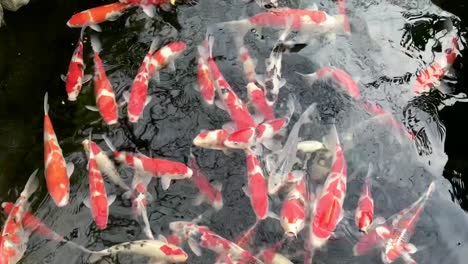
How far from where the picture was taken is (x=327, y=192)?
426 cm

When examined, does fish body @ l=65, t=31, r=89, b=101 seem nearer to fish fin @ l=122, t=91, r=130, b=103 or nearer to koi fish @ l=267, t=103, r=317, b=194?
fish fin @ l=122, t=91, r=130, b=103

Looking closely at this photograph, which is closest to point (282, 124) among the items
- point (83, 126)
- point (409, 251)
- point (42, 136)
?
point (409, 251)

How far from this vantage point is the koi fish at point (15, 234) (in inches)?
159

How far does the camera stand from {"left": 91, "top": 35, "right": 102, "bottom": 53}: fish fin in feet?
17.6

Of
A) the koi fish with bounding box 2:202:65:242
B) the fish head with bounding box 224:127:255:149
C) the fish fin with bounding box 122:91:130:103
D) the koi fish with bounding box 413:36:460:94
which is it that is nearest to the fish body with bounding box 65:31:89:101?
the fish fin with bounding box 122:91:130:103

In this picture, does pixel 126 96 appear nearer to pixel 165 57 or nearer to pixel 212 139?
pixel 165 57

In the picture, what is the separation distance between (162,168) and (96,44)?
1689 millimetres

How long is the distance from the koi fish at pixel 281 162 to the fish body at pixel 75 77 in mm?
1827

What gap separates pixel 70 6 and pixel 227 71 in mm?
1777

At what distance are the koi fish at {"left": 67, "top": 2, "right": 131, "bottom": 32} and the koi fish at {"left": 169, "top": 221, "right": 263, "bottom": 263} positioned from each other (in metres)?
2.23

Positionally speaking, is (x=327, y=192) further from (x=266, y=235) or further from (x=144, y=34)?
(x=144, y=34)

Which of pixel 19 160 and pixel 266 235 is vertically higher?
pixel 19 160

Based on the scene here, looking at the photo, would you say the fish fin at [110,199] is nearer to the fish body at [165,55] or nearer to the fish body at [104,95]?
the fish body at [104,95]

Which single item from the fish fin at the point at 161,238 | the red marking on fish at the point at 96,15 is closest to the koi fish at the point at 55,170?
the fish fin at the point at 161,238
